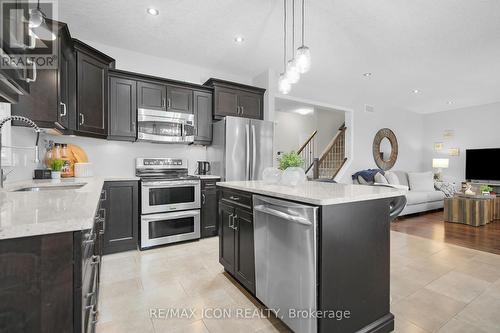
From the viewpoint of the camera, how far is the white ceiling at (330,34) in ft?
8.48

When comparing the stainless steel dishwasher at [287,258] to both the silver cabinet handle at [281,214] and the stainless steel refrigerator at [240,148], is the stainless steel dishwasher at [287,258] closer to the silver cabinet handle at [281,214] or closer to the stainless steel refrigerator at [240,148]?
the silver cabinet handle at [281,214]

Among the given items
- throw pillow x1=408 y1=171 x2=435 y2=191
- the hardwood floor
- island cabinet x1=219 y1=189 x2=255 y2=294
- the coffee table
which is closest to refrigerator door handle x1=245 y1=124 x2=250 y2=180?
island cabinet x1=219 y1=189 x2=255 y2=294

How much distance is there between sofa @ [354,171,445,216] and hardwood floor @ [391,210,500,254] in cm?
31

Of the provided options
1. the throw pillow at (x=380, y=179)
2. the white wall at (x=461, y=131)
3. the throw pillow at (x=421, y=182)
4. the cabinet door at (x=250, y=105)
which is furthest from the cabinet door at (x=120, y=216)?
the white wall at (x=461, y=131)

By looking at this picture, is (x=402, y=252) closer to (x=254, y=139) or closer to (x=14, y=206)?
(x=254, y=139)

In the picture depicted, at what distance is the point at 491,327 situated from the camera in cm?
166

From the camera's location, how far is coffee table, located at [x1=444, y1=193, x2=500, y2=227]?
4.36 meters

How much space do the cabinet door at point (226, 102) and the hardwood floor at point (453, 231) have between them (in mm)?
3562

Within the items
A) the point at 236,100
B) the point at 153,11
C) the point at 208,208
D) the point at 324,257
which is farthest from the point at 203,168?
the point at 324,257

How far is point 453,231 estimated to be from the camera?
4.03 meters

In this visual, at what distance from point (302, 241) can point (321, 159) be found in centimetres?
587

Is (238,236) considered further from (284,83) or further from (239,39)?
(239,39)

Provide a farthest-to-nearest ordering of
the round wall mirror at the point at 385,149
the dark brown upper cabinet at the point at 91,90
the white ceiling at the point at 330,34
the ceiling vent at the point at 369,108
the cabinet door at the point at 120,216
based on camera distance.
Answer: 1. the round wall mirror at the point at 385,149
2. the ceiling vent at the point at 369,108
3. the cabinet door at the point at 120,216
4. the dark brown upper cabinet at the point at 91,90
5. the white ceiling at the point at 330,34

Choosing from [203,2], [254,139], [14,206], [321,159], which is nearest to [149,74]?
[203,2]
